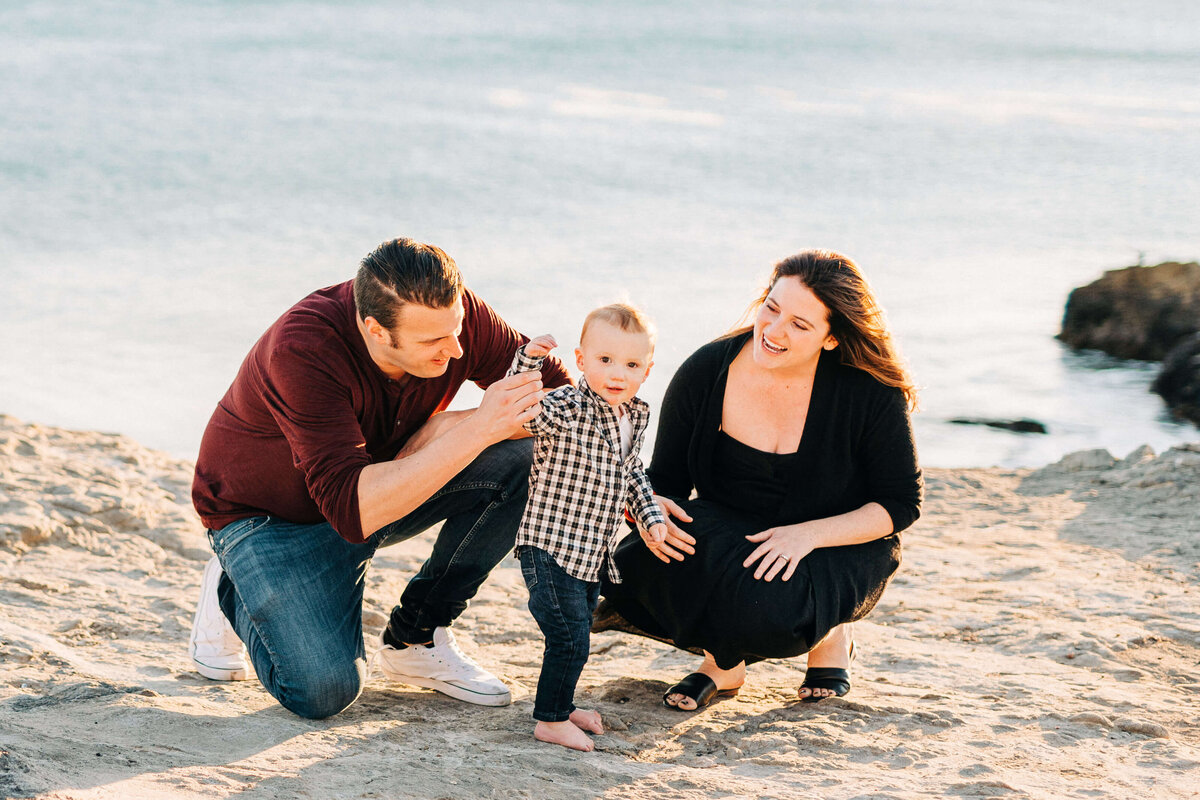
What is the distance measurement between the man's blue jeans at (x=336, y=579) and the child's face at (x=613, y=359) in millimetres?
600

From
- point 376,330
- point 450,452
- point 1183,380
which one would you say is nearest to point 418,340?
point 376,330

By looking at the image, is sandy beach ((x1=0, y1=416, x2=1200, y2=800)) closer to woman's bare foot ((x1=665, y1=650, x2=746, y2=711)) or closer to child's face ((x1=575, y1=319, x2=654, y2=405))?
woman's bare foot ((x1=665, y1=650, x2=746, y2=711))

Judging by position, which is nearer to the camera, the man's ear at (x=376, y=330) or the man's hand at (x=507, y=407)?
the man's hand at (x=507, y=407)

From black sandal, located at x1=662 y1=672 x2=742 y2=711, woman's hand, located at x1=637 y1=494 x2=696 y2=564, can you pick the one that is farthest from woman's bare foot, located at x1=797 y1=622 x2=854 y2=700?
woman's hand, located at x1=637 y1=494 x2=696 y2=564

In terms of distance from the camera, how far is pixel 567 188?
43.5 ft

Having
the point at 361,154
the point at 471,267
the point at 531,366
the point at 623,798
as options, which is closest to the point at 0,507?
the point at 531,366

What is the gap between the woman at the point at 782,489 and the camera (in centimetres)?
320

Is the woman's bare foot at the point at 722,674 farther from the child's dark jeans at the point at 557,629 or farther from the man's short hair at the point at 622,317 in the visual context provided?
the man's short hair at the point at 622,317

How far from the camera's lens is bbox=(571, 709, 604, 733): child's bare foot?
304 cm

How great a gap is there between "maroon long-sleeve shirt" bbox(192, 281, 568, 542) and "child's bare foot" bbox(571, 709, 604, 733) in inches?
29.4

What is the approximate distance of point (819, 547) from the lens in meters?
3.26

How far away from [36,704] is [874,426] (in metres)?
2.42

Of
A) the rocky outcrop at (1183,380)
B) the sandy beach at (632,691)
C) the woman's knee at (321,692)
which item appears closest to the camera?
the sandy beach at (632,691)

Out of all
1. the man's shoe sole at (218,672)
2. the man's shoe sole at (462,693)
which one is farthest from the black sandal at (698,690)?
the man's shoe sole at (218,672)
